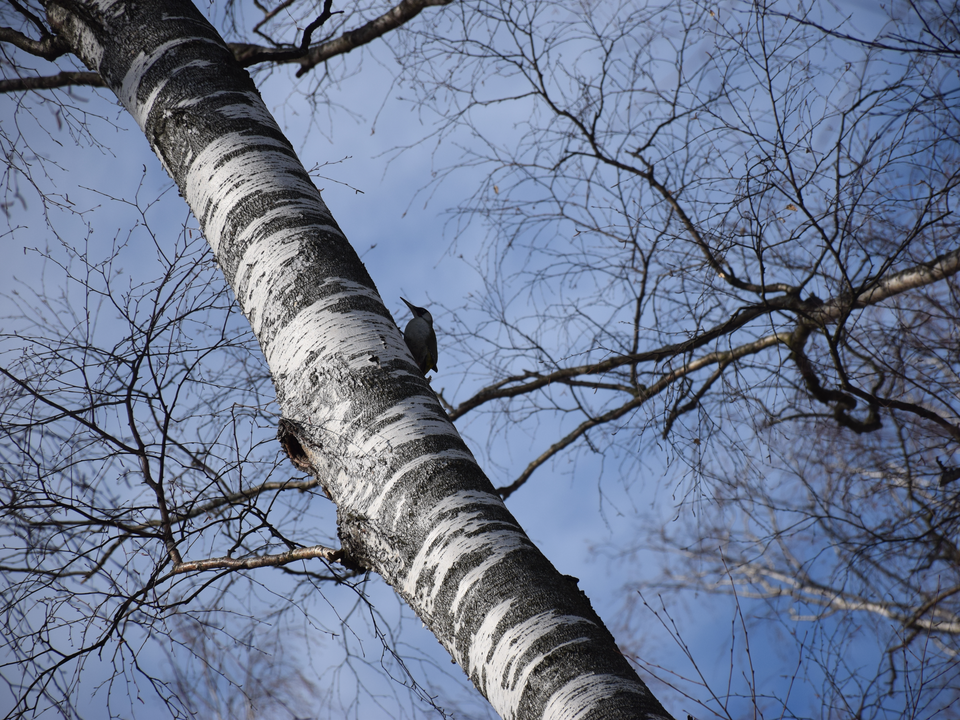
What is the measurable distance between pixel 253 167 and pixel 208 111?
24 centimetres

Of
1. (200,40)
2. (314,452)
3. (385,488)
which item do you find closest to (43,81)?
(200,40)

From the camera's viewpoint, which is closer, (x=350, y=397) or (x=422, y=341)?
(x=350, y=397)

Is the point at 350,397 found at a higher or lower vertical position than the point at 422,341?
lower

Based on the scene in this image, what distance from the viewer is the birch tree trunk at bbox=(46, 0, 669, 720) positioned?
1142 millimetres

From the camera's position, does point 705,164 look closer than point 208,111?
No

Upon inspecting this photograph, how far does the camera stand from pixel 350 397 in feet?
4.66

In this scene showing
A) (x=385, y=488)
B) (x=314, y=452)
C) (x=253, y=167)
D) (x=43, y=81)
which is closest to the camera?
(x=385, y=488)

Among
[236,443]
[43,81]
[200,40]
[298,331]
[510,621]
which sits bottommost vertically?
[510,621]

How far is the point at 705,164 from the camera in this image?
9.11 feet

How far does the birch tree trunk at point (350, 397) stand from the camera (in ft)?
3.75

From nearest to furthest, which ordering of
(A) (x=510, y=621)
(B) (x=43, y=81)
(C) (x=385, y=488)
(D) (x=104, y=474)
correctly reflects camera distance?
(A) (x=510, y=621), (C) (x=385, y=488), (D) (x=104, y=474), (B) (x=43, y=81)

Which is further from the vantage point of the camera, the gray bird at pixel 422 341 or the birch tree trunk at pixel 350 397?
the gray bird at pixel 422 341

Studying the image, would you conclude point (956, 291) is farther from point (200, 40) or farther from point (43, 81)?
point (43, 81)

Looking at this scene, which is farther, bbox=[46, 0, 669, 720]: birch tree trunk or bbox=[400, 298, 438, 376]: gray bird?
bbox=[400, 298, 438, 376]: gray bird
